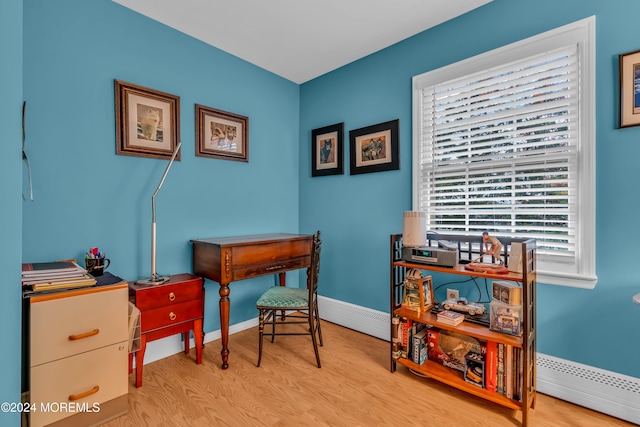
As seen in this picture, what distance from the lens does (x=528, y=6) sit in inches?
77.5

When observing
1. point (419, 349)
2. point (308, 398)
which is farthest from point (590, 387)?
point (308, 398)

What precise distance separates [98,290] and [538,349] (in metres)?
2.69

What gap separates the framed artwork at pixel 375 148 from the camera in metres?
2.66

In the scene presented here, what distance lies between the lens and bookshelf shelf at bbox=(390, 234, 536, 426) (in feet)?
5.30

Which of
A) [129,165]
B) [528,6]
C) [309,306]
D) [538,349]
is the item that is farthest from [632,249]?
[129,165]

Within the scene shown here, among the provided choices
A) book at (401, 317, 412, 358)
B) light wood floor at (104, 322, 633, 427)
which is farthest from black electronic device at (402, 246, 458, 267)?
light wood floor at (104, 322, 633, 427)

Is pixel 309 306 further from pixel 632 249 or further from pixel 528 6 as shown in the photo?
pixel 528 6

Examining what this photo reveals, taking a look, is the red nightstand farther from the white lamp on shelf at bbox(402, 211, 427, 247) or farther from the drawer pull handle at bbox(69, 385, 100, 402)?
the white lamp on shelf at bbox(402, 211, 427, 247)

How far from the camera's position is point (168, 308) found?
2.08 metres

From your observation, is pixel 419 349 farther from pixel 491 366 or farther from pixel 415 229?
pixel 415 229

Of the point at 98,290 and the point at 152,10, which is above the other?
the point at 152,10

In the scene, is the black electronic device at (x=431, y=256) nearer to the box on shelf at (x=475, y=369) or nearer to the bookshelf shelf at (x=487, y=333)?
the bookshelf shelf at (x=487, y=333)

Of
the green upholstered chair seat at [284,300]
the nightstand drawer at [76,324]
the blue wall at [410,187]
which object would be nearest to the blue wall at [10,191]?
the nightstand drawer at [76,324]

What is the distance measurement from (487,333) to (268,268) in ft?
5.37
